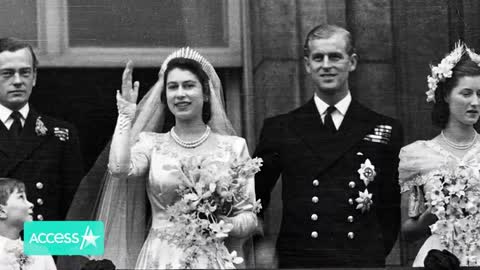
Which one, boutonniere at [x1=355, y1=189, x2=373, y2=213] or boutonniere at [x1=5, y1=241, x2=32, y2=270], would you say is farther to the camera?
boutonniere at [x1=355, y1=189, x2=373, y2=213]

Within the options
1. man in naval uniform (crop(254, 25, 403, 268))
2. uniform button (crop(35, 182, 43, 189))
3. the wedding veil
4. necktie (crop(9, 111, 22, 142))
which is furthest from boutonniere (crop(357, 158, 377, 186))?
necktie (crop(9, 111, 22, 142))

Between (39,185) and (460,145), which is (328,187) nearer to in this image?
(460,145)

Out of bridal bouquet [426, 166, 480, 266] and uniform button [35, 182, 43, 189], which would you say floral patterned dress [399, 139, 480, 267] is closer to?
bridal bouquet [426, 166, 480, 266]

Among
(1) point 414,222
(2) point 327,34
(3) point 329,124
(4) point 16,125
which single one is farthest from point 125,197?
(1) point 414,222

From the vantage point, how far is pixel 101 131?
19.2 ft

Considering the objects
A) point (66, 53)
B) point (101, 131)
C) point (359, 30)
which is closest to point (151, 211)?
point (101, 131)

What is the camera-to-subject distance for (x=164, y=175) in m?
5.65

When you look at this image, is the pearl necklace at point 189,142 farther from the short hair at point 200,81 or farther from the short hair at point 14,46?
the short hair at point 14,46

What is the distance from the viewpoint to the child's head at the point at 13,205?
18.5ft

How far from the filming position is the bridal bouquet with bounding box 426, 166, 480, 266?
572cm

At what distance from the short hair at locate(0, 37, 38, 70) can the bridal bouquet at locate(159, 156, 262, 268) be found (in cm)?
87

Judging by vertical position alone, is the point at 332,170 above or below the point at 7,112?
below

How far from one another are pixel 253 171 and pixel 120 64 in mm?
824

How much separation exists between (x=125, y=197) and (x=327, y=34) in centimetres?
116
